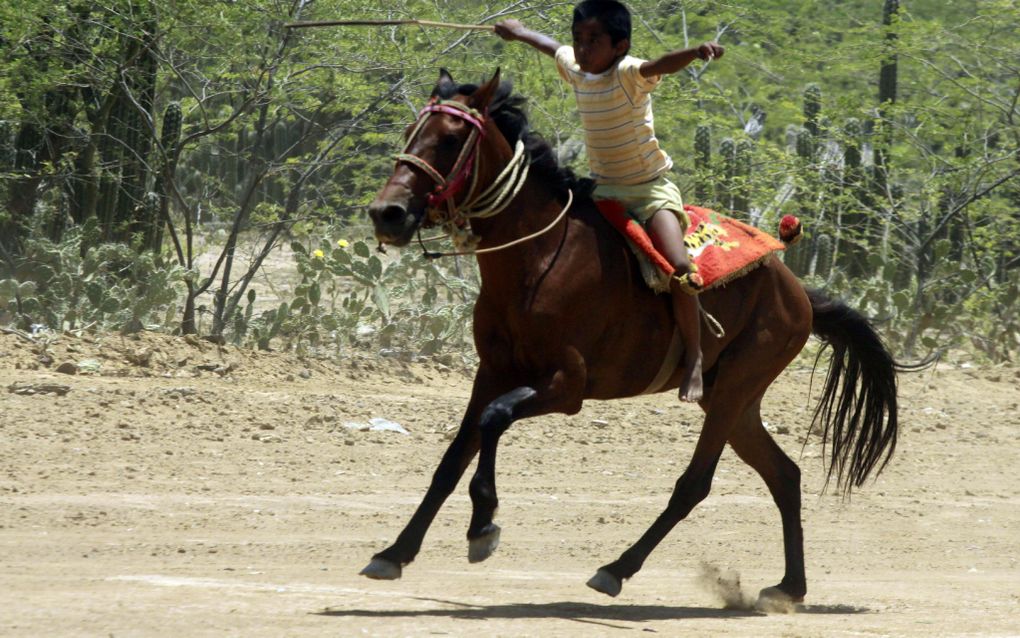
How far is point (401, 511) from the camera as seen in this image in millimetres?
8656

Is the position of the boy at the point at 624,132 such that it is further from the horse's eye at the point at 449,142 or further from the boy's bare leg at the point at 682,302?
the horse's eye at the point at 449,142

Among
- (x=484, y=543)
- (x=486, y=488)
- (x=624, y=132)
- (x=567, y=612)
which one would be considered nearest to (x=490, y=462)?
(x=486, y=488)

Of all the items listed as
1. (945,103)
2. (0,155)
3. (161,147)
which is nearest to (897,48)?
(945,103)

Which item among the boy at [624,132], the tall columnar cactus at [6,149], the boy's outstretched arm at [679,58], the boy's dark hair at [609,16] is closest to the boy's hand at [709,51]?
the boy's outstretched arm at [679,58]

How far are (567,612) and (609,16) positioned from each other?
8.32 ft

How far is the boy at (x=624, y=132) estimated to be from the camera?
19.9 ft

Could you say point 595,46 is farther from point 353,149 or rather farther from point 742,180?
point 742,180

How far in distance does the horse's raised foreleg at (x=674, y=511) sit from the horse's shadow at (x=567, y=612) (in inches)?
4.9

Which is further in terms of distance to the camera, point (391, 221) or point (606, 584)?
point (606, 584)

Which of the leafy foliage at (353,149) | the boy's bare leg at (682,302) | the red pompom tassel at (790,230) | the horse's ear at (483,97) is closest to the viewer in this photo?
the horse's ear at (483,97)

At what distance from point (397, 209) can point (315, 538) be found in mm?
2973

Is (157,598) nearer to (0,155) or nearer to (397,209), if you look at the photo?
(397,209)

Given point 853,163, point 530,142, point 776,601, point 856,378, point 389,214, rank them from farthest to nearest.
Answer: point 853,163 → point 856,378 → point 776,601 → point 530,142 → point 389,214

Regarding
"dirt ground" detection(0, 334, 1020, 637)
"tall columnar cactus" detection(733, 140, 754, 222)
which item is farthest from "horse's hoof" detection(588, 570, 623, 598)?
"tall columnar cactus" detection(733, 140, 754, 222)
